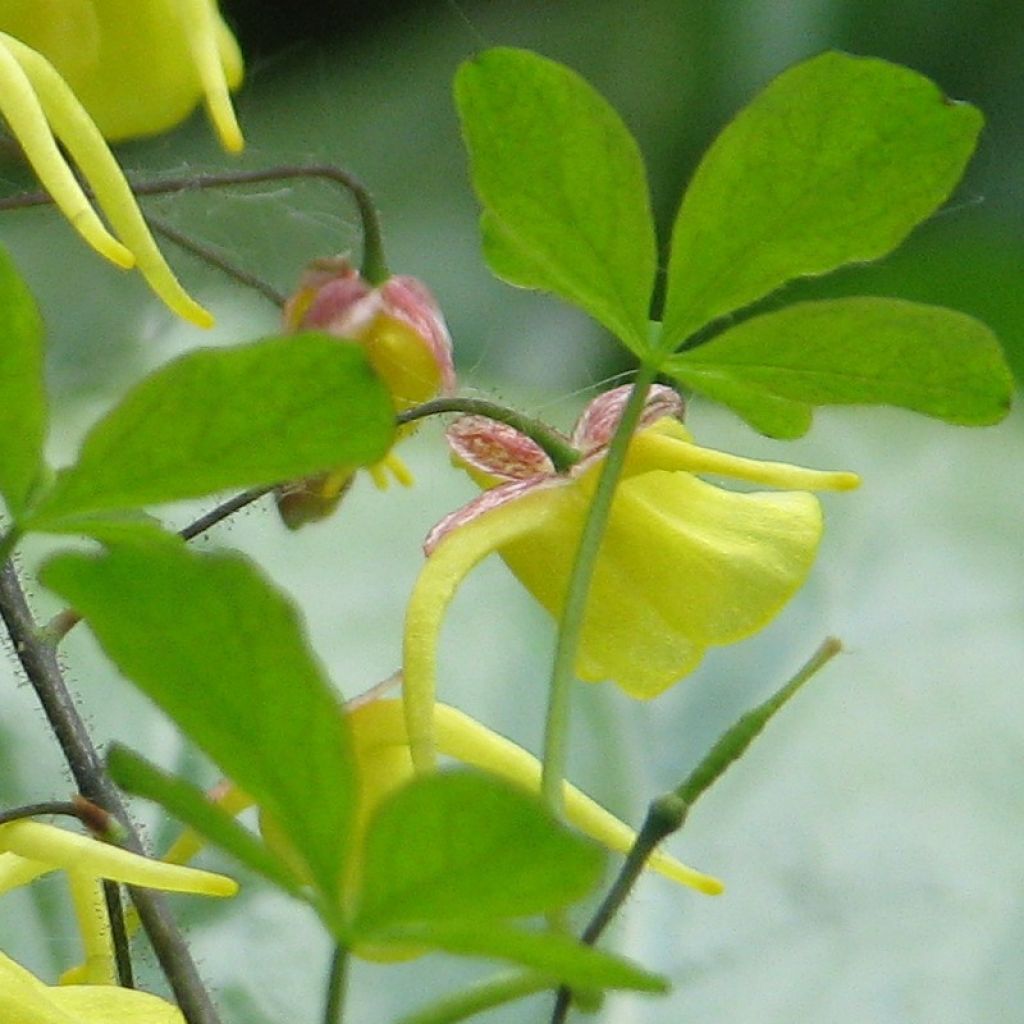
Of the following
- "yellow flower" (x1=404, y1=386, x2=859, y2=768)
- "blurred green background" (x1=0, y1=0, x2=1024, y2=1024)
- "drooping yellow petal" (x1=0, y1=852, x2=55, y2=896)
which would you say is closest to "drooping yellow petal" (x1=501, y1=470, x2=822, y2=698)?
"yellow flower" (x1=404, y1=386, x2=859, y2=768)

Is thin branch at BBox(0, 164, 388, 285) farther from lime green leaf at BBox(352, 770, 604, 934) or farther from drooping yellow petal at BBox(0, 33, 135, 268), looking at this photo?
lime green leaf at BBox(352, 770, 604, 934)

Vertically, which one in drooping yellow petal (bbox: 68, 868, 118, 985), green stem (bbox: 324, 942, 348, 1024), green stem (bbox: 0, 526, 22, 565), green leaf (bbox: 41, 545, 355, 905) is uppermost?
green leaf (bbox: 41, 545, 355, 905)

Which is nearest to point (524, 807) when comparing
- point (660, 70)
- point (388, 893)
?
point (388, 893)

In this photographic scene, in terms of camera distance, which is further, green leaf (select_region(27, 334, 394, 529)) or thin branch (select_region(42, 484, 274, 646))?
thin branch (select_region(42, 484, 274, 646))

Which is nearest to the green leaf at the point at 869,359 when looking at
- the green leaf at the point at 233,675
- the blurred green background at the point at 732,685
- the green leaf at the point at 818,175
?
the green leaf at the point at 818,175

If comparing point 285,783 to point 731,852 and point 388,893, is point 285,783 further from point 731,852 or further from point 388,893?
point 731,852

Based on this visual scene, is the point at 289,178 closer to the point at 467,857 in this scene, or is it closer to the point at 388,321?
the point at 388,321

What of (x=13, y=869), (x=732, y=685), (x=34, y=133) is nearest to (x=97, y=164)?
(x=34, y=133)
